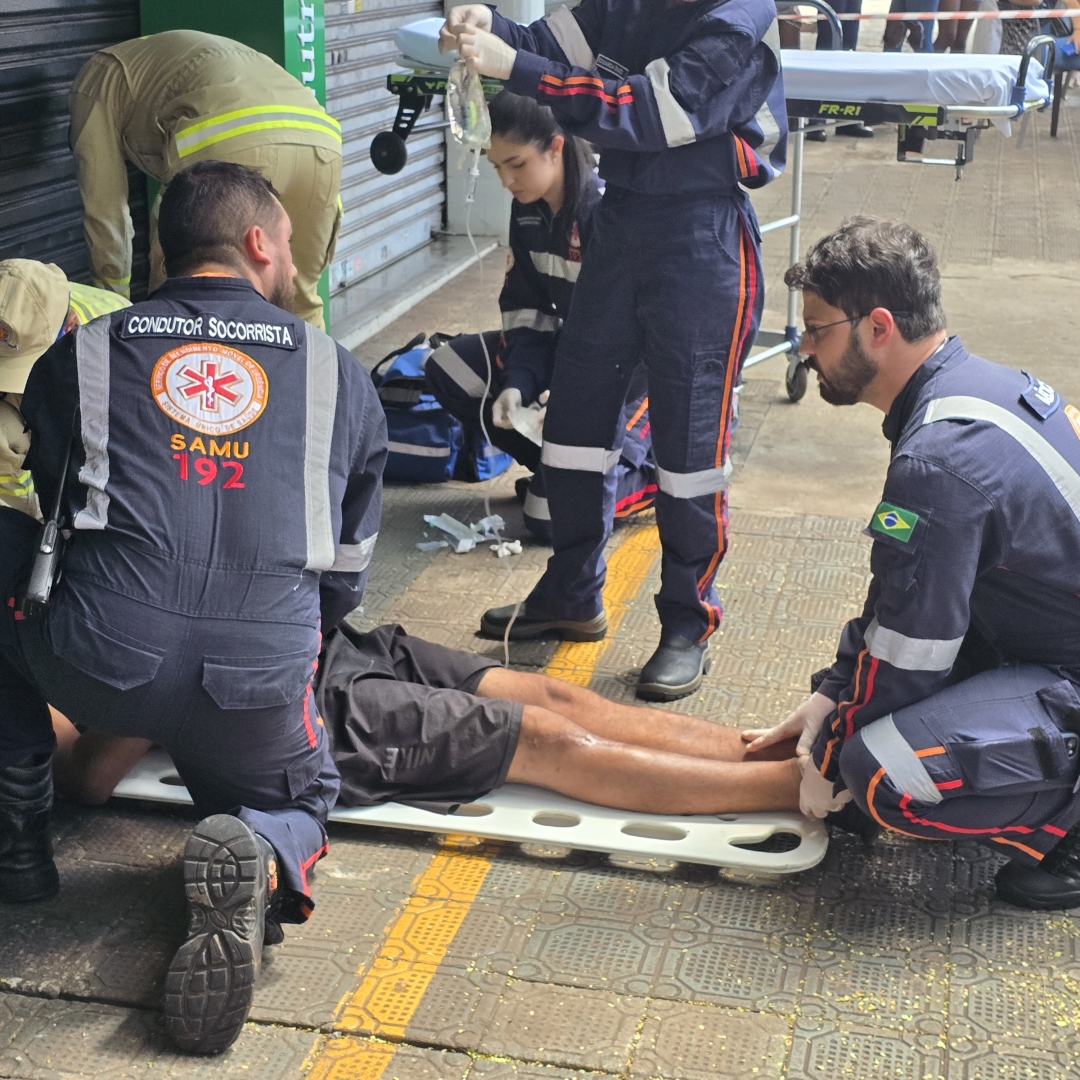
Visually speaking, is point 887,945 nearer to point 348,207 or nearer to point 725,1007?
point 725,1007

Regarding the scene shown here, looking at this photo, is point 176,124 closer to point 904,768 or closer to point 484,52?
point 484,52

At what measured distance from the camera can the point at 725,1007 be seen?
273 centimetres

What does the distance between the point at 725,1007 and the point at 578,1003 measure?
29 cm

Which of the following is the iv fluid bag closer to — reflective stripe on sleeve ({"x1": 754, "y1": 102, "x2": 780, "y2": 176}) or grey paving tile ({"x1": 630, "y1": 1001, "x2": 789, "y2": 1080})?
reflective stripe on sleeve ({"x1": 754, "y1": 102, "x2": 780, "y2": 176})

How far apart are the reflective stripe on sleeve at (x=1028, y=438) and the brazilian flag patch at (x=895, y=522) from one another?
0.68ft

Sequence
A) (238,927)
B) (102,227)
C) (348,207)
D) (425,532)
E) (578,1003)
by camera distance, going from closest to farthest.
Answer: (238,927), (578,1003), (102,227), (425,532), (348,207)

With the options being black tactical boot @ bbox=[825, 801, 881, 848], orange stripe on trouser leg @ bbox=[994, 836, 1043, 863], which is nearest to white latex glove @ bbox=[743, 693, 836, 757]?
black tactical boot @ bbox=[825, 801, 881, 848]

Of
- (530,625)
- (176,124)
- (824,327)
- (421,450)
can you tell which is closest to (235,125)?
(176,124)

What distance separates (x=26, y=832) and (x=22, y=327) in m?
1.37

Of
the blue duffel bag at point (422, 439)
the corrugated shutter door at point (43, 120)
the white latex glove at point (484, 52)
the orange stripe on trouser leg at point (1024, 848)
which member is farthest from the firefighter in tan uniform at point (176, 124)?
the orange stripe on trouser leg at point (1024, 848)

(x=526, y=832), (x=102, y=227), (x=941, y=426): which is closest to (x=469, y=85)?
(x=102, y=227)

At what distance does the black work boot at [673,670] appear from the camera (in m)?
3.95

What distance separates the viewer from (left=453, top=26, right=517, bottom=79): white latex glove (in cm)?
353

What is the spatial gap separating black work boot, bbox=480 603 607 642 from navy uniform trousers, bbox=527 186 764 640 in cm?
3
